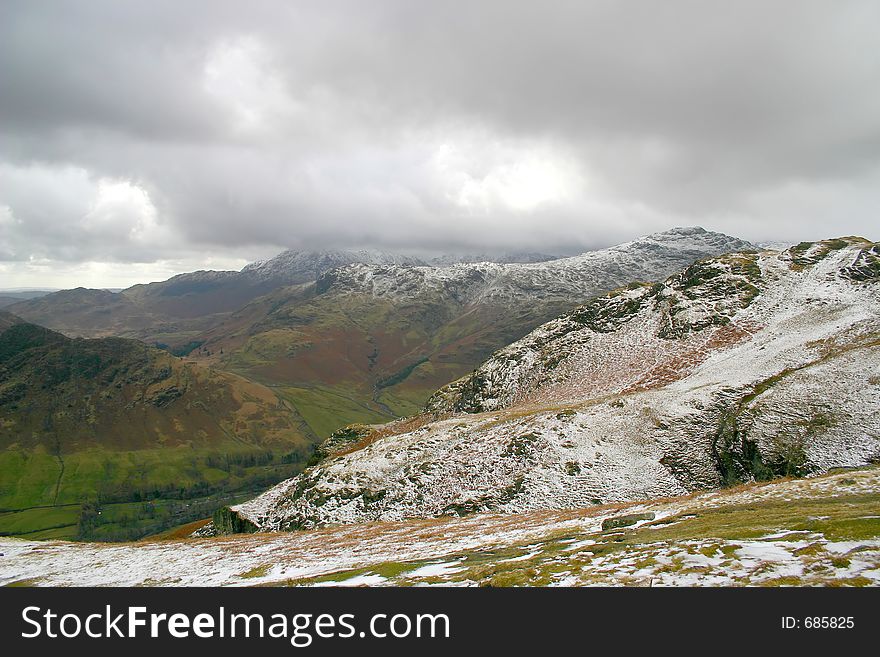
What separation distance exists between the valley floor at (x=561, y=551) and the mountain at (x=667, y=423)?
607cm

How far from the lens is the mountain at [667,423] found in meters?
41.8

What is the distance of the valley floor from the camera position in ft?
46.7

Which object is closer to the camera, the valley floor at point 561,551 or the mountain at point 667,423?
the valley floor at point 561,551

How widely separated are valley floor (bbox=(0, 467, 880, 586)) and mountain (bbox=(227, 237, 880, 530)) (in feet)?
19.9

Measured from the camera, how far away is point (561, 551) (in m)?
21.2

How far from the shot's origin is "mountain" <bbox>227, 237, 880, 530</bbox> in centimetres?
4184

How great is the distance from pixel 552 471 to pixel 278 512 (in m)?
32.6

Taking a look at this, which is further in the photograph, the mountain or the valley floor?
the mountain

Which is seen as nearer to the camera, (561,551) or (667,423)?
(561,551)

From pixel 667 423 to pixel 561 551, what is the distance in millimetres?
34383
